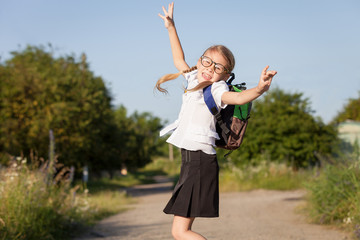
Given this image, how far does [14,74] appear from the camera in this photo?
1942 centimetres

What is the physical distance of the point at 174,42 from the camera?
4227 mm

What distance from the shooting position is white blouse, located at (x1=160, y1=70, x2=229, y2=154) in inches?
133

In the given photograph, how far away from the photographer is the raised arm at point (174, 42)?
13.4 ft

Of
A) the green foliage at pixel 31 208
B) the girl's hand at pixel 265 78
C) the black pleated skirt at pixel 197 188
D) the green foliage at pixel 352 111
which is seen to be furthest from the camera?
the green foliage at pixel 352 111

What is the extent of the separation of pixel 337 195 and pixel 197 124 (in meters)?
4.82

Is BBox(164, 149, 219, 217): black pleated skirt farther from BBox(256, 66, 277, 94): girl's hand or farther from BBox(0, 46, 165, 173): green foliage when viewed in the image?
BBox(0, 46, 165, 173): green foliage

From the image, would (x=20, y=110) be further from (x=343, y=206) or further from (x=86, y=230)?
(x=343, y=206)

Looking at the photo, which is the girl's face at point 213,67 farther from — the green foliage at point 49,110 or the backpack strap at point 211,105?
the green foliage at point 49,110

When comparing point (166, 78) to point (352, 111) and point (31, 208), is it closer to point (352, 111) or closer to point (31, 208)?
point (31, 208)

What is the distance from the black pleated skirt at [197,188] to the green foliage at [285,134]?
663 inches

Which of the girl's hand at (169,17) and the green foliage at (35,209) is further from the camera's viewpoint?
the green foliage at (35,209)

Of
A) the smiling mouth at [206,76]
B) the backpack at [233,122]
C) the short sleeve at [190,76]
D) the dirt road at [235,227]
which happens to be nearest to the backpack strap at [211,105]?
the backpack at [233,122]

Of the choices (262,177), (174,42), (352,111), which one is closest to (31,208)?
(174,42)

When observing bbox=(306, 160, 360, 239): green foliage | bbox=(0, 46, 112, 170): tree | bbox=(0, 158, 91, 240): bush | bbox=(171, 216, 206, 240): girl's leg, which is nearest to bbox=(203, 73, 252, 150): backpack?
bbox=(171, 216, 206, 240): girl's leg
